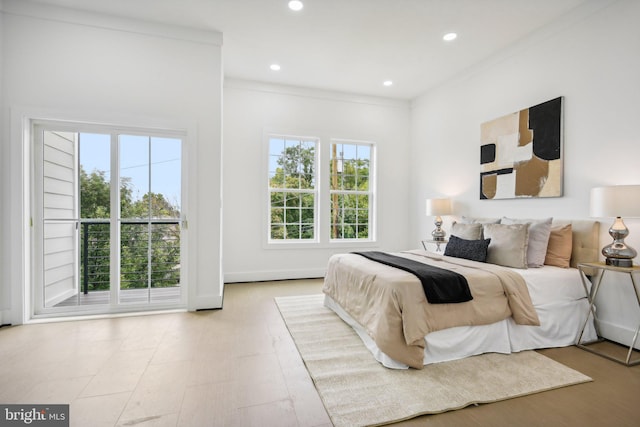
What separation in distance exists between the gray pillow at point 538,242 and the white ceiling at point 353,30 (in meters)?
2.15

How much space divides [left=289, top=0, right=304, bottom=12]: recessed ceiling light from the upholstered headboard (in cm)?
341

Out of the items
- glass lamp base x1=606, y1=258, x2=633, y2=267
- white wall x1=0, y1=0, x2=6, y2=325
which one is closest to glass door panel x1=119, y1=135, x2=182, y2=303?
white wall x1=0, y1=0, x2=6, y2=325

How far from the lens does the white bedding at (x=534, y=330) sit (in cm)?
222

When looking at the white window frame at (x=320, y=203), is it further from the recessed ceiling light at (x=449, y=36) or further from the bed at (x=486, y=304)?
the recessed ceiling light at (x=449, y=36)

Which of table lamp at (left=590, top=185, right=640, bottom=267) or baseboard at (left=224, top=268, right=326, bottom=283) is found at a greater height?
table lamp at (left=590, top=185, right=640, bottom=267)

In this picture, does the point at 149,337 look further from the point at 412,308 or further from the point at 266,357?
the point at 412,308

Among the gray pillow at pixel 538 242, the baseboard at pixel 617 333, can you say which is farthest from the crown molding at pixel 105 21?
the baseboard at pixel 617 333

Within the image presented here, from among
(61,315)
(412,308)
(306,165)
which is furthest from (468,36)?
(61,315)

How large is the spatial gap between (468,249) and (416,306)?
1.34 meters

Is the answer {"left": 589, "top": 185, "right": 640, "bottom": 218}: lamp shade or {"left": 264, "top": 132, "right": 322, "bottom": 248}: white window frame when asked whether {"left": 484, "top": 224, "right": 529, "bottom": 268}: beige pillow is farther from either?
{"left": 264, "top": 132, "right": 322, "bottom": 248}: white window frame

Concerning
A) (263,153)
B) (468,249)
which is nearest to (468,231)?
(468,249)

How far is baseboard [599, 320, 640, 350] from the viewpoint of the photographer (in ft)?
8.21

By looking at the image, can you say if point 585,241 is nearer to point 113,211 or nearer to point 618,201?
point 618,201

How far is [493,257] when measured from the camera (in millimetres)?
2943
